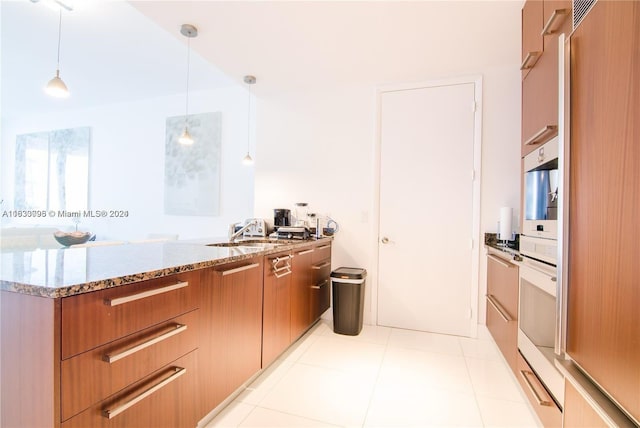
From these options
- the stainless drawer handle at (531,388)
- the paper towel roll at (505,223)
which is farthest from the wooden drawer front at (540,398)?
the paper towel roll at (505,223)

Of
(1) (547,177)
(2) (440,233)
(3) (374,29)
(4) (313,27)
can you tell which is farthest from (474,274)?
(4) (313,27)

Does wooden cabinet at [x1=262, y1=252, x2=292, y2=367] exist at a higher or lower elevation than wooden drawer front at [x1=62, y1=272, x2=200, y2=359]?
lower

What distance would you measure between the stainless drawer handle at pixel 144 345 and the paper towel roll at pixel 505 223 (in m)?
2.54

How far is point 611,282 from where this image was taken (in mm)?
826

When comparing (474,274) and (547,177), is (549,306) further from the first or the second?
(474,274)

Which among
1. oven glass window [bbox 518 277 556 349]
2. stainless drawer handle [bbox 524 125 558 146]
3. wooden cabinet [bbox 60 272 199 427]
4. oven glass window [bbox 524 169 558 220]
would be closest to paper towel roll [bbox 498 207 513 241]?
oven glass window [bbox 524 169 558 220]

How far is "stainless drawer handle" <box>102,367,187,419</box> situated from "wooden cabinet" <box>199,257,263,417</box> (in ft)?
0.48

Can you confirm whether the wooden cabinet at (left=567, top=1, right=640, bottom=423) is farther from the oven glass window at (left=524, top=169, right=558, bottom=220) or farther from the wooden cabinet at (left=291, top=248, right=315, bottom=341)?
the wooden cabinet at (left=291, top=248, right=315, bottom=341)

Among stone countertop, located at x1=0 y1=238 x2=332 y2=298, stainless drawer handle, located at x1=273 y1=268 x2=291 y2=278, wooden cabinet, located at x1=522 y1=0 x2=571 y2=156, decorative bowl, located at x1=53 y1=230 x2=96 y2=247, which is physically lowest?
stainless drawer handle, located at x1=273 y1=268 x2=291 y2=278

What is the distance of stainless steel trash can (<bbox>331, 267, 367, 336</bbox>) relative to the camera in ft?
9.01

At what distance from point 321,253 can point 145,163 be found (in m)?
3.52

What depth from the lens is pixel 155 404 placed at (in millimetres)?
1125

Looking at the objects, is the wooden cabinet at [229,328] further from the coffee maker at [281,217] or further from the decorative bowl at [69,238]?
the decorative bowl at [69,238]

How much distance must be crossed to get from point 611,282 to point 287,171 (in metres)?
2.92
